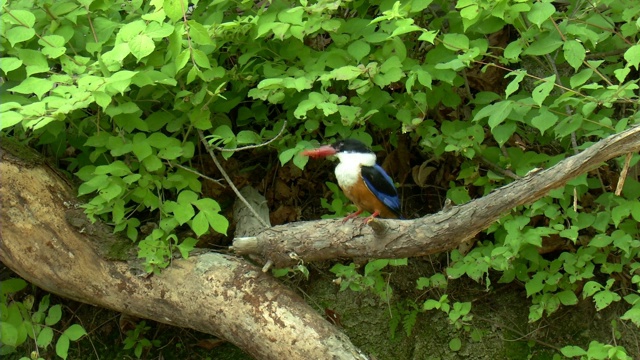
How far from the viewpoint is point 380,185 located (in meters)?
3.26

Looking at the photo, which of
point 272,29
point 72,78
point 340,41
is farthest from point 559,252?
point 72,78

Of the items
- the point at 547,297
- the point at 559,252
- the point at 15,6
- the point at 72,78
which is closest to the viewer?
the point at 72,78

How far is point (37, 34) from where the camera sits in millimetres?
2943

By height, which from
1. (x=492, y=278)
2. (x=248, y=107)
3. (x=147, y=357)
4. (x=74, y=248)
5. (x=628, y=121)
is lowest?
(x=147, y=357)

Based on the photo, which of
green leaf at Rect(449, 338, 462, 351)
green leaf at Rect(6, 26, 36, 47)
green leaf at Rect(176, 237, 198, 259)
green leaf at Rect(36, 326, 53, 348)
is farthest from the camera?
green leaf at Rect(449, 338, 462, 351)

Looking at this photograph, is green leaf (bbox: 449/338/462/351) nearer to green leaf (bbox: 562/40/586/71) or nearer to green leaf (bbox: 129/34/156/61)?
green leaf (bbox: 562/40/586/71)

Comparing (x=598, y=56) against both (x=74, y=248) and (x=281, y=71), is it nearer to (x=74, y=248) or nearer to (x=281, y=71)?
(x=281, y=71)

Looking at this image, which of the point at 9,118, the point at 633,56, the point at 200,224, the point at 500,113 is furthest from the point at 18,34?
the point at 633,56

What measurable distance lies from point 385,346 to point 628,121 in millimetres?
1606

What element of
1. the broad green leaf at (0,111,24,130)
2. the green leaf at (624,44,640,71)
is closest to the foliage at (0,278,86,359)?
the broad green leaf at (0,111,24,130)

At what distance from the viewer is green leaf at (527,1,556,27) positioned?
276cm

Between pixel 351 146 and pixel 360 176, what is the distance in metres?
0.14

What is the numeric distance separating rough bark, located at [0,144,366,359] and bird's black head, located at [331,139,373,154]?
2.08 ft

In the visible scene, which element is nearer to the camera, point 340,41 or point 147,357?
point 340,41
